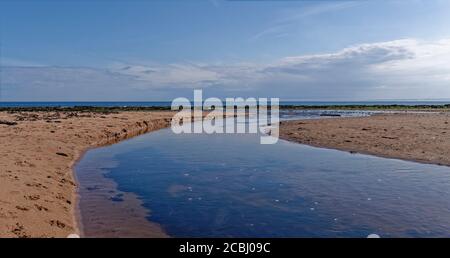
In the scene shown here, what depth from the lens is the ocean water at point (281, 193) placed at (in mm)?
10273

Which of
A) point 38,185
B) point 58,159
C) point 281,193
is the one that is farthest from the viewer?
point 58,159

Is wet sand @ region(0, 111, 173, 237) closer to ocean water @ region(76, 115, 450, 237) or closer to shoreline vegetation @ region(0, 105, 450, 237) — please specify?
shoreline vegetation @ region(0, 105, 450, 237)

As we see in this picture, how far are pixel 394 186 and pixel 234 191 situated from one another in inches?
238

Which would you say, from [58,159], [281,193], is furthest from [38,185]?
[281,193]

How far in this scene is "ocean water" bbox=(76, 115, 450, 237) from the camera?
10273mm

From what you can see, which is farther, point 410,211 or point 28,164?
point 28,164

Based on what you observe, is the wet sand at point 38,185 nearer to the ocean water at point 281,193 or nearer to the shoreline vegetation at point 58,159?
the shoreline vegetation at point 58,159

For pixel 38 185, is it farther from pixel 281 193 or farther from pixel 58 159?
pixel 281 193

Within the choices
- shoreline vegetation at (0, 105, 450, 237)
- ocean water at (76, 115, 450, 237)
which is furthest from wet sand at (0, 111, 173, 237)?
ocean water at (76, 115, 450, 237)

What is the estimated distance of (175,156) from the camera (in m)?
22.8

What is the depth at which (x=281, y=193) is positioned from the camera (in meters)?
13.7

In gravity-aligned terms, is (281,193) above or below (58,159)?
below
